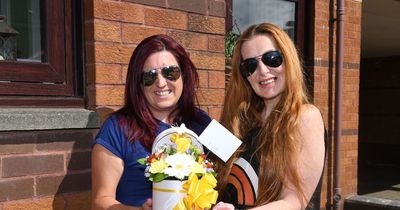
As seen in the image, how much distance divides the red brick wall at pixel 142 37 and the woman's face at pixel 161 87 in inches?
22.8

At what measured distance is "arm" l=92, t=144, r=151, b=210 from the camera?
191 cm

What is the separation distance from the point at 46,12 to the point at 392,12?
21.7ft

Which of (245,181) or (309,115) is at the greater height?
(309,115)

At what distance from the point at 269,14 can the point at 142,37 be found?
1944 millimetres

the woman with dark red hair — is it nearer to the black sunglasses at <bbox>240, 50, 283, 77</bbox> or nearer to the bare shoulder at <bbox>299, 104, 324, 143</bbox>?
the black sunglasses at <bbox>240, 50, 283, 77</bbox>

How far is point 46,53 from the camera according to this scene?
257 centimetres

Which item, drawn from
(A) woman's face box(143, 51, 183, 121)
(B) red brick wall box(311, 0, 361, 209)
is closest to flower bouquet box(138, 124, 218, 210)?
(A) woman's face box(143, 51, 183, 121)

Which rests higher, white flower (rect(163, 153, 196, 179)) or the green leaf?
white flower (rect(163, 153, 196, 179))

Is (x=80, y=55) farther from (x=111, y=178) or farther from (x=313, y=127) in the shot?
(x=313, y=127)

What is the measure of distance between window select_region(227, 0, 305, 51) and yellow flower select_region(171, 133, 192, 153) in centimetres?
218

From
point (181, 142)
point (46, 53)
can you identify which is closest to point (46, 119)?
point (46, 53)

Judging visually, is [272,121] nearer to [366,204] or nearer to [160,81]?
[160,81]

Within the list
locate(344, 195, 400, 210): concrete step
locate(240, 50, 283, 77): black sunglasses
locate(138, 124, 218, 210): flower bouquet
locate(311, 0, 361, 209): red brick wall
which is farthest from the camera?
locate(344, 195, 400, 210): concrete step

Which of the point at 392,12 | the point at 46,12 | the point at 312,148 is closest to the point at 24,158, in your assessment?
the point at 46,12
